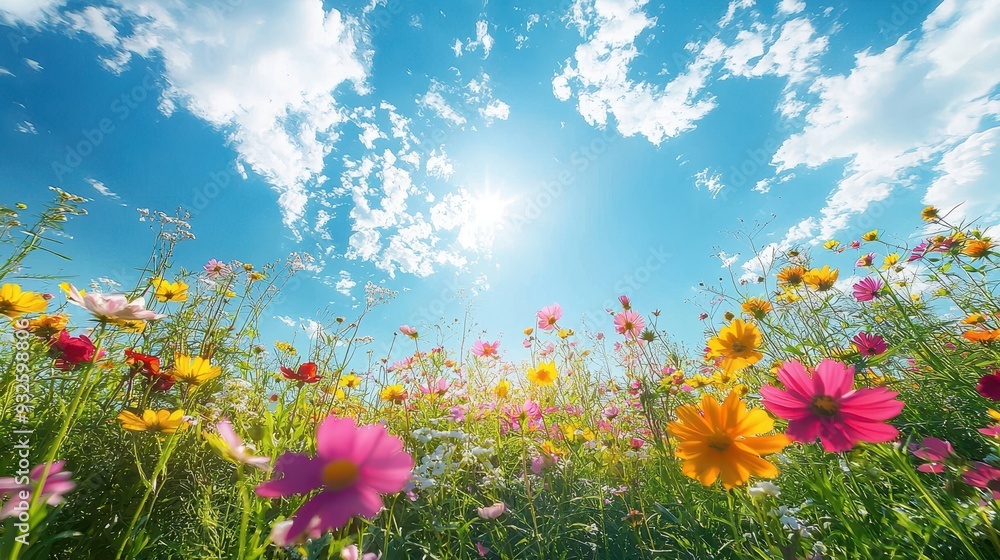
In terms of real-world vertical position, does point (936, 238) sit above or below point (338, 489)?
above

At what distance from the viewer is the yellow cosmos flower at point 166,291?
170 centimetres

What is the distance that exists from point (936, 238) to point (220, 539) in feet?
9.68

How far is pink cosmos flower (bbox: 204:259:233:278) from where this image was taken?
2.03m

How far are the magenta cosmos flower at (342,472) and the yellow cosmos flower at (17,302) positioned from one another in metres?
1.36

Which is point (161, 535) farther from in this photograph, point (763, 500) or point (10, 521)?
point (763, 500)

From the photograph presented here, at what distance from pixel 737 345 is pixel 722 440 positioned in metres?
0.77

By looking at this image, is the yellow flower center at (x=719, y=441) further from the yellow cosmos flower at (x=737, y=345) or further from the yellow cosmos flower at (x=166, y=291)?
the yellow cosmos flower at (x=166, y=291)

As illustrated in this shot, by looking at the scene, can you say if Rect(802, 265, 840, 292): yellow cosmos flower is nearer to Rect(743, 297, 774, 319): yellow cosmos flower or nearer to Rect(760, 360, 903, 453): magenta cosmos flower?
Rect(743, 297, 774, 319): yellow cosmos flower

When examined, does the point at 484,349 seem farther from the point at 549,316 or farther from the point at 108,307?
the point at 108,307

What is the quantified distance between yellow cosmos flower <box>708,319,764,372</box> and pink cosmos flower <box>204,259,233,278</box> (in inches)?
87.4

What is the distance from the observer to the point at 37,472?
62cm

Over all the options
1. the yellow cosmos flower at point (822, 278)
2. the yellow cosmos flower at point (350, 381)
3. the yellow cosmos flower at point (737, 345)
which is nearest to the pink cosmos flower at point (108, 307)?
the yellow cosmos flower at point (737, 345)

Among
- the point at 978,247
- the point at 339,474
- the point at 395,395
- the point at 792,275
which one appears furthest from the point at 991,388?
the point at 395,395

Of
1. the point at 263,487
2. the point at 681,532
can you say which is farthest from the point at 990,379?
the point at 263,487
